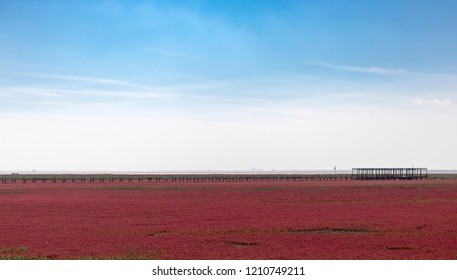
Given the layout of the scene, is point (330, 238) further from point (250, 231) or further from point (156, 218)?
point (156, 218)

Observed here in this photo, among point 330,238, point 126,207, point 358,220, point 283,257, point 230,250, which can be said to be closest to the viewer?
point 283,257

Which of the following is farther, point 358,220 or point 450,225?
point 358,220

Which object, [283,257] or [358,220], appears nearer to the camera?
[283,257]

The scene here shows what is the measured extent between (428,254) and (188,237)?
1132 centimetres

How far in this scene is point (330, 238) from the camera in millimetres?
27344

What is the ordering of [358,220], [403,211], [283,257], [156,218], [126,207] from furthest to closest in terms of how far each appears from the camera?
[126,207]
[403,211]
[156,218]
[358,220]
[283,257]

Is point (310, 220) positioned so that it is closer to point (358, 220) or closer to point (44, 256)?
point (358, 220)

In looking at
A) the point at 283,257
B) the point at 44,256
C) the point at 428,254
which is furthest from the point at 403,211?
the point at 44,256

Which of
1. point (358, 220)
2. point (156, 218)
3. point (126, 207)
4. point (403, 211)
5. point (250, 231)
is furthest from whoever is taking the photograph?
point (126, 207)

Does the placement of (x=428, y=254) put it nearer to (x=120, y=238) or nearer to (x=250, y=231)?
(x=250, y=231)

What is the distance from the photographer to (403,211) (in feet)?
135

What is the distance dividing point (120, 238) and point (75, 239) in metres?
2.16

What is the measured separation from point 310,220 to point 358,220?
2.96m

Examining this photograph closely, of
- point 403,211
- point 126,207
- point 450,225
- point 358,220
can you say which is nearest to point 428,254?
point 450,225
